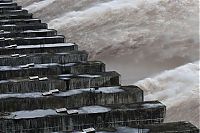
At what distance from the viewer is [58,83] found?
36.6ft

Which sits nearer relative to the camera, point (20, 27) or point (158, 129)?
point (158, 129)

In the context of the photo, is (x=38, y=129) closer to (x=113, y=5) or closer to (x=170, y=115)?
(x=170, y=115)

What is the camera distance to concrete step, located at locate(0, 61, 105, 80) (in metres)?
12.4

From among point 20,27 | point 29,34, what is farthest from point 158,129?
point 20,27

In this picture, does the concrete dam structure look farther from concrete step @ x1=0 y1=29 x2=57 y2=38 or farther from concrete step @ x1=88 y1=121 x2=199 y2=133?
concrete step @ x1=0 y1=29 x2=57 y2=38

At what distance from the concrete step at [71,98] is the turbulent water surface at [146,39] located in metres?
6.41

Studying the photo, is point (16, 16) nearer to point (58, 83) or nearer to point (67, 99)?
point (58, 83)

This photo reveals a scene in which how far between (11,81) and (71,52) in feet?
11.7

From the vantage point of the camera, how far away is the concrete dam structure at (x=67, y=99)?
29.0 ft

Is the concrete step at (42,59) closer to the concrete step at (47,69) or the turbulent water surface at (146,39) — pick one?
the concrete step at (47,69)

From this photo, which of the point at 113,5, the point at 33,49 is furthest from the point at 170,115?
the point at 113,5

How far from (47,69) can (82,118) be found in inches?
155

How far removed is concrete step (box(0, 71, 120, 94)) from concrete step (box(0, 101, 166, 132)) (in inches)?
69.1

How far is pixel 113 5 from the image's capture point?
29.6 m
